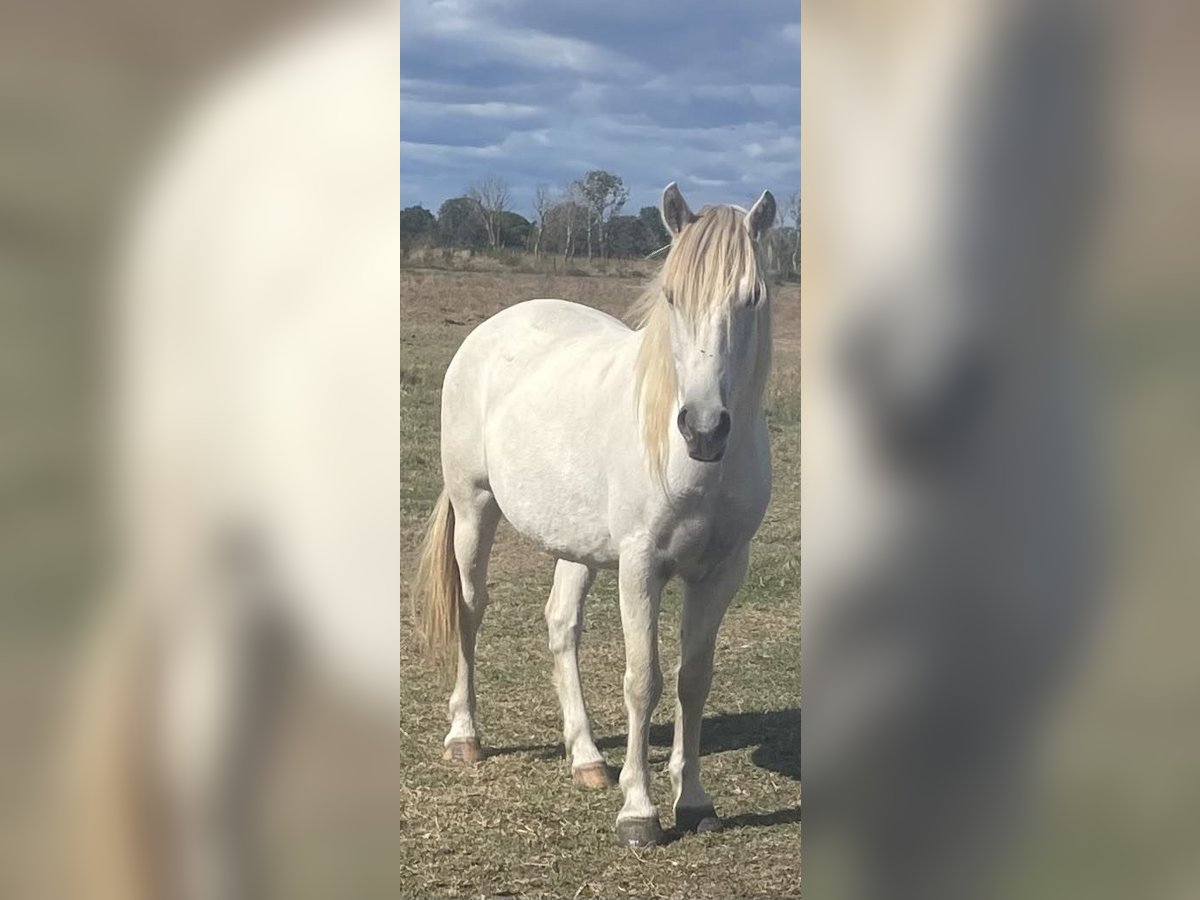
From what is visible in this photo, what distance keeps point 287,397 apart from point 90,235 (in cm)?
57

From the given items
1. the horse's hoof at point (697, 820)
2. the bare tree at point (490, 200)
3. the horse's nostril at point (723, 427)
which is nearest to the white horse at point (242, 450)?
the bare tree at point (490, 200)

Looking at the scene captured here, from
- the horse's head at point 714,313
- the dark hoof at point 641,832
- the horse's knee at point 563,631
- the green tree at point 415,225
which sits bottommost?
the dark hoof at point 641,832

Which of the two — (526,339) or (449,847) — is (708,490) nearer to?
(526,339)

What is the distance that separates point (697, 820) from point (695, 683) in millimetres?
364

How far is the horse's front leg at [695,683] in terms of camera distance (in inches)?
117

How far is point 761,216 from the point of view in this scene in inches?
106

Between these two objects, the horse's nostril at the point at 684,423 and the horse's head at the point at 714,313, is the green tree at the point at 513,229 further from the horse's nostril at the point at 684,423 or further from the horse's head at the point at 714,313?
the horse's nostril at the point at 684,423

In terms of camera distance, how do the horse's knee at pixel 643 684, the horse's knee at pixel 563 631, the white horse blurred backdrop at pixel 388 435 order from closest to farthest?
the white horse blurred backdrop at pixel 388 435 → the horse's knee at pixel 643 684 → the horse's knee at pixel 563 631

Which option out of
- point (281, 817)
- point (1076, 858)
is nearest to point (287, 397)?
point (281, 817)

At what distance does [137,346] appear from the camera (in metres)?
2.56

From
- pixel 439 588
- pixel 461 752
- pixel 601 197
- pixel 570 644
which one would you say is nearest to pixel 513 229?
pixel 601 197

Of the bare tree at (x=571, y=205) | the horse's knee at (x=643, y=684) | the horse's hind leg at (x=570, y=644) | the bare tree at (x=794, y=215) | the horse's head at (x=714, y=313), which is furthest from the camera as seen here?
the horse's hind leg at (x=570, y=644)

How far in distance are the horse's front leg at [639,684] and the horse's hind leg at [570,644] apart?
252mm

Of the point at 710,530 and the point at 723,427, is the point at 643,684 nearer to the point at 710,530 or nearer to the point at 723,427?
the point at 710,530
